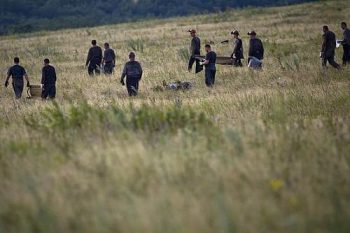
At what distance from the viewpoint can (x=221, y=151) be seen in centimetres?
627

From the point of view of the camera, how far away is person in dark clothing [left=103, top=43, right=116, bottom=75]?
20859 mm

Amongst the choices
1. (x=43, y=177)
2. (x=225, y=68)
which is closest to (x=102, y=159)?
(x=43, y=177)

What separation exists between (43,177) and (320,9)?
155 feet

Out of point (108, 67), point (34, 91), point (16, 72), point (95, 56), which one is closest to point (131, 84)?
point (34, 91)

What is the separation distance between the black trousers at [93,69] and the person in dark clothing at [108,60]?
18.9 inches

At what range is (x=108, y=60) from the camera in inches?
826

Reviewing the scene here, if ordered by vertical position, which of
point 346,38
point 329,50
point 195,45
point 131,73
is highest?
point 346,38

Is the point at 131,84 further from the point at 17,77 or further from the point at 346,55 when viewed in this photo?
the point at 346,55

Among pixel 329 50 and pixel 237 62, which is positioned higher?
pixel 329 50

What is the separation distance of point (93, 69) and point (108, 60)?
1124 mm

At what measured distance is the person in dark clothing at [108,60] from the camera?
20859mm

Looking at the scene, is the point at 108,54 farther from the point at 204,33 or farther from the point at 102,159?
the point at 204,33

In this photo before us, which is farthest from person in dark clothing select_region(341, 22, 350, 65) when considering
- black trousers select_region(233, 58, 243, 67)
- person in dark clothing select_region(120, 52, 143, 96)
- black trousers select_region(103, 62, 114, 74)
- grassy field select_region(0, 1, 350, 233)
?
black trousers select_region(103, 62, 114, 74)

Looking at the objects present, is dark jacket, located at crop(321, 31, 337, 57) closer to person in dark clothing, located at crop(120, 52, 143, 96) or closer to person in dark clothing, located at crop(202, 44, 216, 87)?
person in dark clothing, located at crop(202, 44, 216, 87)
